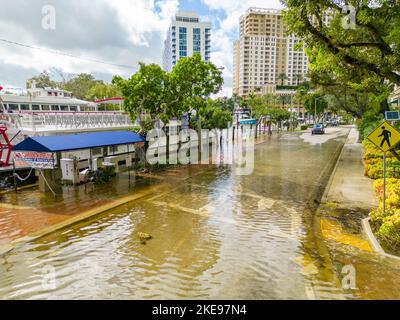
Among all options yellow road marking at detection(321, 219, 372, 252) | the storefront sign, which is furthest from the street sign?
the storefront sign

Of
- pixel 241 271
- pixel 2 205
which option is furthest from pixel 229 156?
pixel 241 271

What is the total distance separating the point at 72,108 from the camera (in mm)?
25234

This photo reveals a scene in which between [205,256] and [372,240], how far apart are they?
4.56m

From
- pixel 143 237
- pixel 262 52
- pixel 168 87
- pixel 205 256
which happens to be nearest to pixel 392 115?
pixel 205 256

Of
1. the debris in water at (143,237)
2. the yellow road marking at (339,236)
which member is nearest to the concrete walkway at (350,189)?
the yellow road marking at (339,236)

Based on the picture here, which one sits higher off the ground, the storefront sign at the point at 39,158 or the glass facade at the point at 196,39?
the glass facade at the point at 196,39

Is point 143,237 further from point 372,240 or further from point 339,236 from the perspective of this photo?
point 372,240

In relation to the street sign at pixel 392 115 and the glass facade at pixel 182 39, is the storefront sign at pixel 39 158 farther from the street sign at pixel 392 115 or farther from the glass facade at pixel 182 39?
the glass facade at pixel 182 39

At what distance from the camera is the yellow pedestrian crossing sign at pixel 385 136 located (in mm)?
8905

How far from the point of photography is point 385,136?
902cm

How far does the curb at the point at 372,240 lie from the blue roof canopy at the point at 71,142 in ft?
37.2

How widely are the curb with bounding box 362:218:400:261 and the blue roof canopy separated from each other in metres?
11.3

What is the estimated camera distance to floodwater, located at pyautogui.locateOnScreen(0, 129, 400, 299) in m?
5.64

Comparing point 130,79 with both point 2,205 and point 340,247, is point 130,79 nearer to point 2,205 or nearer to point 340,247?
point 2,205
